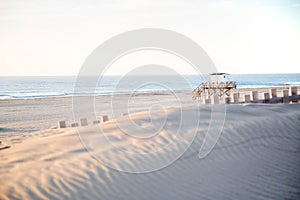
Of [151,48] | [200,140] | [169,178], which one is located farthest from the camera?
[151,48]

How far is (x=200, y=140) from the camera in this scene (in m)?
6.60

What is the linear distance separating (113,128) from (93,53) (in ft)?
6.04

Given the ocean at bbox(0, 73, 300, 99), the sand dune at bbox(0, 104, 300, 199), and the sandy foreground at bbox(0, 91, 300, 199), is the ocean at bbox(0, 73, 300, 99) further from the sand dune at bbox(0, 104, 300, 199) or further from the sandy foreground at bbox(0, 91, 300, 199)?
the sand dune at bbox(0, 104, 300, 199)

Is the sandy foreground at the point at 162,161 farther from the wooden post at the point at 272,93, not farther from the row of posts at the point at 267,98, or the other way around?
the wooden post at the point at 272,93

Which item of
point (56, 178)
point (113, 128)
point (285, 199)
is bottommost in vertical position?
point (285, 199)

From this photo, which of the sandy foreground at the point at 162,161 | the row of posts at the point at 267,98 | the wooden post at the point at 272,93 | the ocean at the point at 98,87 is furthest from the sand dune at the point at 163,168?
the ocean at the point at 98,87

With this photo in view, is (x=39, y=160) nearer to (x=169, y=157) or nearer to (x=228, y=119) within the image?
(x=169, y=157)

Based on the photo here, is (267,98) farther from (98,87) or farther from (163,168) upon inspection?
(98,87)

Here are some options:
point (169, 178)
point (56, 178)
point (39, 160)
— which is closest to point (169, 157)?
point (169, 178)

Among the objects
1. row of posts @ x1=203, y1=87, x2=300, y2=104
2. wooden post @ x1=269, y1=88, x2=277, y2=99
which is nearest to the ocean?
wooden post @ x1=269, y1=88, x2=277, y2=99

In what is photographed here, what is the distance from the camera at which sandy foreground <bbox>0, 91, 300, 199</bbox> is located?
16.9ft

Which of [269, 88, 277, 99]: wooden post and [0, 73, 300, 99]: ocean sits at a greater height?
[0, 73, 300, 99]: ocean

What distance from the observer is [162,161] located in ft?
19.6

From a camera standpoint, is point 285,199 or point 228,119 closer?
point 285,199
